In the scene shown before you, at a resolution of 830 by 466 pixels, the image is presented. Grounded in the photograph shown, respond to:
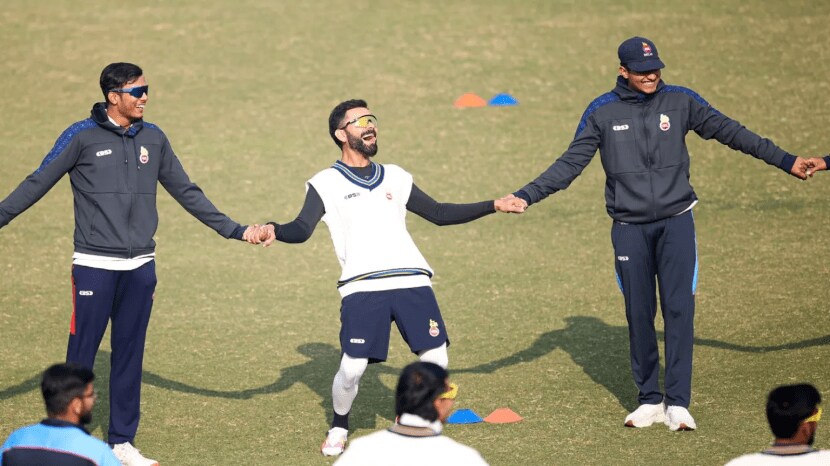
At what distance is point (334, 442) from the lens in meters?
8.70

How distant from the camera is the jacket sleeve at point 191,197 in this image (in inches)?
348

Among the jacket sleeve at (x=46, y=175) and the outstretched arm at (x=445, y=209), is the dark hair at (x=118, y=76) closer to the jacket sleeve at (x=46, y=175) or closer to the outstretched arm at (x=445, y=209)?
the jacket sleeve at (x=46, y=175)

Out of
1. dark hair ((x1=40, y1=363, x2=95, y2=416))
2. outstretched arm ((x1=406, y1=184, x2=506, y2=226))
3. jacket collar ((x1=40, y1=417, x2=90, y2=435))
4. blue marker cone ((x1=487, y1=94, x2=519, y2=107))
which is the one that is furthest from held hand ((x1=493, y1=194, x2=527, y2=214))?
blue marker cone ((x1=487, y1=94, x2=519, y2=107))

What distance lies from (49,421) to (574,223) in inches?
403

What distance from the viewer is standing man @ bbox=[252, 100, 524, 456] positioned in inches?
335

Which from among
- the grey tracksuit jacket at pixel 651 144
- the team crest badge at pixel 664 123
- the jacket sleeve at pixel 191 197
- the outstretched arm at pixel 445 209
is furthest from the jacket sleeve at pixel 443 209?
the team crest badge at pixel 664 123

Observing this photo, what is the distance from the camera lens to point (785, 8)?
20844 millimetres

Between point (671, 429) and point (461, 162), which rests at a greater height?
point (461, 162)

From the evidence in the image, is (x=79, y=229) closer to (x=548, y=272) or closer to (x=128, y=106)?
(x=128, y=106)

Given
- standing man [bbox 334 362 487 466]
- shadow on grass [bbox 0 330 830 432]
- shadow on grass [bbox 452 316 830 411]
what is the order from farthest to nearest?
1. shadow on grass [bbox 452 316 830 411]
2. shadow on grass [bbox 0 330 830 432]
3. standing man [bbox 334 362 487 466]

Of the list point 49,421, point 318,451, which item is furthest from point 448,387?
point 318,451

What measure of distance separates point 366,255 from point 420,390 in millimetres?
3114

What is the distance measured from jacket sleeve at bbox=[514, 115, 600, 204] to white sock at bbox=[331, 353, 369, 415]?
6.03 feet

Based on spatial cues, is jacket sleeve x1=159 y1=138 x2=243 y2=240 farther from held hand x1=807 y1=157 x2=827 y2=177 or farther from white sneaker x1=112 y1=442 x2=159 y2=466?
held hand x1=807 y1=157 x2=827 y2=177
